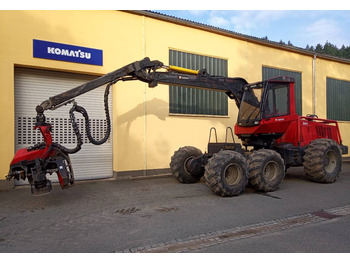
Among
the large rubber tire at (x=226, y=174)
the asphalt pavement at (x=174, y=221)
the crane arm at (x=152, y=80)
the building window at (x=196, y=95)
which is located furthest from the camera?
the building window at (x=196, y=95)

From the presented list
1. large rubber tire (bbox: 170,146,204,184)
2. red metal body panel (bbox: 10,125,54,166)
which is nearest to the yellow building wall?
large rubber tire (bbox: 170,146,204,184)

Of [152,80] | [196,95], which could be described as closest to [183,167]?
[152,80]

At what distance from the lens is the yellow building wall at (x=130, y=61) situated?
8312mm

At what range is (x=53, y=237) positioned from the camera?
4531 mm

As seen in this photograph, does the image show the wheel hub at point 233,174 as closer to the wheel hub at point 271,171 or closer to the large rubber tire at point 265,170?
the large rubber tire at point 265,170

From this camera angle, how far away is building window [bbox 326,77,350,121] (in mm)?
16344

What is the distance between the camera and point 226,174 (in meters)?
7.11

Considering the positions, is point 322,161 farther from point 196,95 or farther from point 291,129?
point 196,95

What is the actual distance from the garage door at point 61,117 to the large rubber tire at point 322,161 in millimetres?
6723

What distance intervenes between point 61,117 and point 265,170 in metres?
6.75

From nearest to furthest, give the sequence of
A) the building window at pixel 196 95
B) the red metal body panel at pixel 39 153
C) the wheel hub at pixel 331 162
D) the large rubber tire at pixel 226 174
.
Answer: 1. the red metal body panel at pixel 39 153
2. the large rubber tire at pixel 226 174
3. the wheel hub at pixel 331 162
4. the building window at pixel 196 95

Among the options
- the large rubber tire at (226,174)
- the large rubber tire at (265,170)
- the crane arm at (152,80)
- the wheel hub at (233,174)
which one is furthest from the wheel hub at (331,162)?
the wheel hub at (233,174)

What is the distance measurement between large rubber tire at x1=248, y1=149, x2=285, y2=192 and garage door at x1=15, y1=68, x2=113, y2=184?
17.4ft

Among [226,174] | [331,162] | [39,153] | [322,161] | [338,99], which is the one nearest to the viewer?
[39,153]
